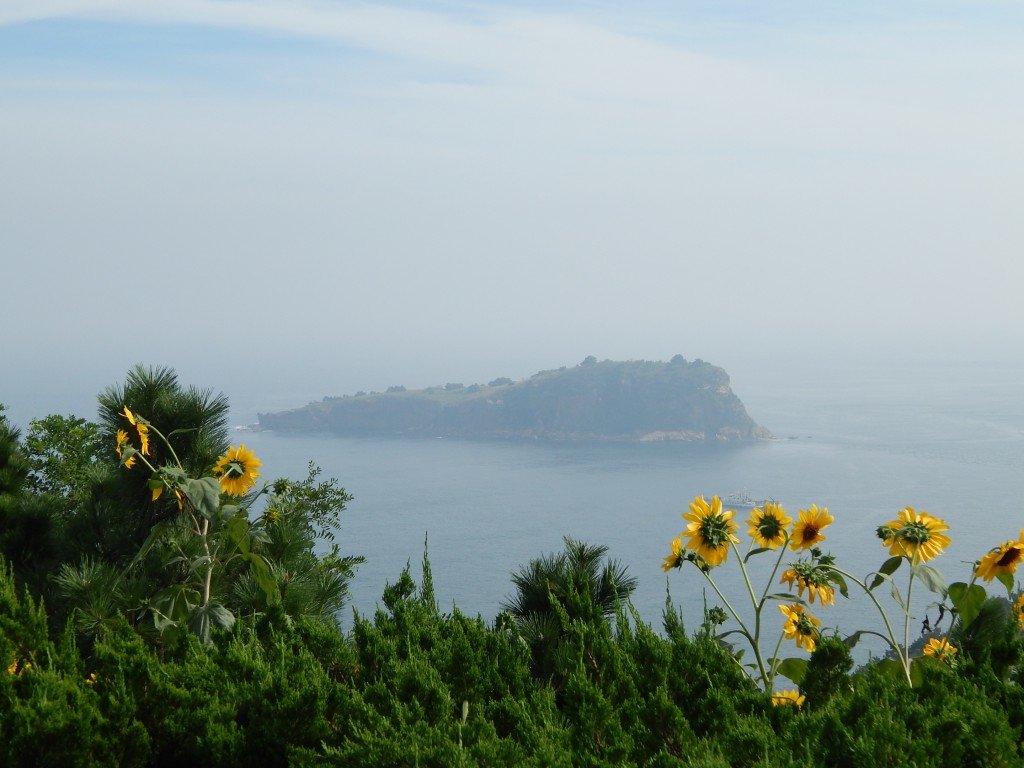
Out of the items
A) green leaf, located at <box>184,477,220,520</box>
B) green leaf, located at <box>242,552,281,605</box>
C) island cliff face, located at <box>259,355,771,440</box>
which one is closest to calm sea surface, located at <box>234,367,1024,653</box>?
island cliff face, located at <box>259,355,771,440</box>

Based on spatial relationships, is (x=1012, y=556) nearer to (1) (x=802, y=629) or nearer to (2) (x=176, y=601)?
(1) (x=802, y=629)

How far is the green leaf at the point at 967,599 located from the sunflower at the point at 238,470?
2.11 meters

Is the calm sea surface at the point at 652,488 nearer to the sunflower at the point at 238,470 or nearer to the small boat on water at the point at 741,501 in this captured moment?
the small boat on water at the point at 741,501

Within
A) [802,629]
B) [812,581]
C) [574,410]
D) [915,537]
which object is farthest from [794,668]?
[574,410]

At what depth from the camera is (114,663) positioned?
2283mm

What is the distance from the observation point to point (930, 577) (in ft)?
8.13

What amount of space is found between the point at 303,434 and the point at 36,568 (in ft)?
280

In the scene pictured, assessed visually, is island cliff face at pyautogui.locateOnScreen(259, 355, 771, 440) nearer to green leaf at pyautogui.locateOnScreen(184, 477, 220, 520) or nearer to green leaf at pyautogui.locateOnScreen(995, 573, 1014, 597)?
green leaf at pyautogui.locateOnScreen(184, 477, 220, 520)

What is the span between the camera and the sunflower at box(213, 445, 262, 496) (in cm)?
343

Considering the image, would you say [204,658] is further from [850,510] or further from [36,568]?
[850,510]

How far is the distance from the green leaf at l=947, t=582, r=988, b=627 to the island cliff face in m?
83.2

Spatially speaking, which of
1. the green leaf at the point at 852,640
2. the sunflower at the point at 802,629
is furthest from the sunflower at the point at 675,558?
the green leaf at the point at 852,640

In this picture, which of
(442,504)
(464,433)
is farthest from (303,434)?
(442,504)

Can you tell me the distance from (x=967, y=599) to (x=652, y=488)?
6290 centimetres
